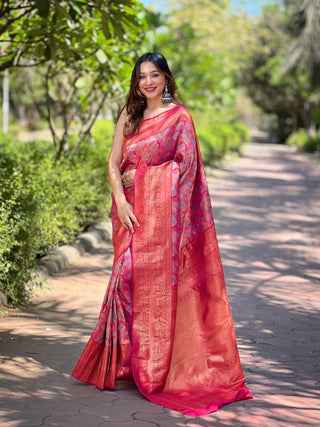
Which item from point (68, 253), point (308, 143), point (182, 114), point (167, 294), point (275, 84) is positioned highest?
point (275, 84)

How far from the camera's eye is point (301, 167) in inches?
967

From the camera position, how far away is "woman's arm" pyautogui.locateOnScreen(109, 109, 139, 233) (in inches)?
143

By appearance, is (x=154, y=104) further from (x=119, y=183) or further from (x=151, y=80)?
(x=119, y=183)

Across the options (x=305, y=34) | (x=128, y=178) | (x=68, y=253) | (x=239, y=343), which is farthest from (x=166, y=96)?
(x=305, y=34)

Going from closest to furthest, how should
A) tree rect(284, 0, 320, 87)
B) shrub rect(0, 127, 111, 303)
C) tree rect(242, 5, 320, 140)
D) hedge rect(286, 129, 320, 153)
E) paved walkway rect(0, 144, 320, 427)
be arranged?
paved walkway rect(0, 144, 320, 427) < shrub rect(0, 127, 111, 303) < tree rect(284, 0, 320, 87) < hedge rect(286, 129, 320, 153) < tree rect(242, 5, 320, 140)

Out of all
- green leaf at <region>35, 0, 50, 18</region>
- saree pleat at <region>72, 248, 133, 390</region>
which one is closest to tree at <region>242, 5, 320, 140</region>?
green leaf at <region>35, 0, 50, 18</region>

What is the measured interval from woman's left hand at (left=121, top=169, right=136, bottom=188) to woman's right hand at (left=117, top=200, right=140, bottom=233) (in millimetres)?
117

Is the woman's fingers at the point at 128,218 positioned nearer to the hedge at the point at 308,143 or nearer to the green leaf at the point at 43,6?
the green leaf at the point at 43,6

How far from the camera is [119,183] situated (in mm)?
3717

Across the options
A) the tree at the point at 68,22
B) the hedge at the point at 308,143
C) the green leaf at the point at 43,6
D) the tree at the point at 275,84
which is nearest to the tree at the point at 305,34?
the hedge at the point at 308,143

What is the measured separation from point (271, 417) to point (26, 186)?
12.4 feet

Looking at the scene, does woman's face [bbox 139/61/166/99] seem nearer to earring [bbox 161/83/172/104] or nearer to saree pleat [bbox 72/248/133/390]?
earring [bbox 161/83/172/104]

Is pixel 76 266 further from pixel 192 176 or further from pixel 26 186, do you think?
pixel 192 176

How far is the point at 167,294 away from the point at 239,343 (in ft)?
4.12
